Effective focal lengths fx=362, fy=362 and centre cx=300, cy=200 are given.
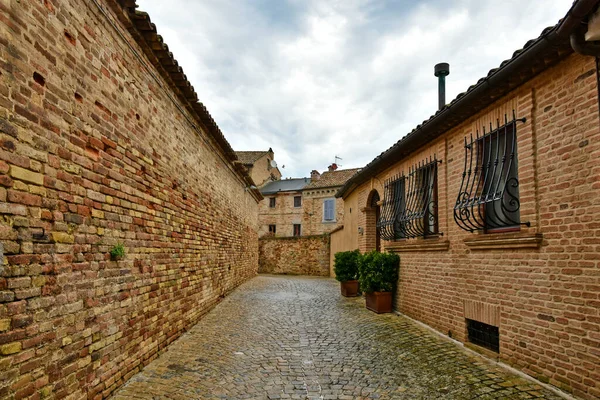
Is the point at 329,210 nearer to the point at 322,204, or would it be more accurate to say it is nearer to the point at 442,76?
the point at 322,204

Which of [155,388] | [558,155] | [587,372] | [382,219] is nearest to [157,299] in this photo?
[155,388]

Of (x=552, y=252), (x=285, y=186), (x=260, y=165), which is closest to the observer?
(x=552, y=252)

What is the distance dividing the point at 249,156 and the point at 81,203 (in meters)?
29.3

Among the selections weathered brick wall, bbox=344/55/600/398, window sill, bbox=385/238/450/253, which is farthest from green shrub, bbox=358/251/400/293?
weathered brick wall, bbox=344/55/600/398

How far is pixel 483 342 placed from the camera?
5008 millimetres

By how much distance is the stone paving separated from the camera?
145 inches

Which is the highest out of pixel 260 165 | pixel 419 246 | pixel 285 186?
pixel 260 165

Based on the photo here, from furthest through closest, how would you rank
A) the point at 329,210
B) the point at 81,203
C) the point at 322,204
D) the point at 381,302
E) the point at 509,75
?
the point at 322,204 < the point at 329,210 < the point at 381,302 < the point at 509,75 < the point at 81,203

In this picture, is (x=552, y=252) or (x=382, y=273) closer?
(x=552, y=252)

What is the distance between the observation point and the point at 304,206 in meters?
30.6

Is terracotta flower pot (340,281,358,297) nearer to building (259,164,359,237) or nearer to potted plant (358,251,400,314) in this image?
potted plant (358,251,400,314)

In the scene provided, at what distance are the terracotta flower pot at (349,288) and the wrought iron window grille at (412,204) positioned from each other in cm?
236

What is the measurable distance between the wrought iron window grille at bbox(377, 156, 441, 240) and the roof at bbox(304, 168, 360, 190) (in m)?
20.3

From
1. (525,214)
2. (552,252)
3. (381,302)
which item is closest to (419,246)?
(381,302)
